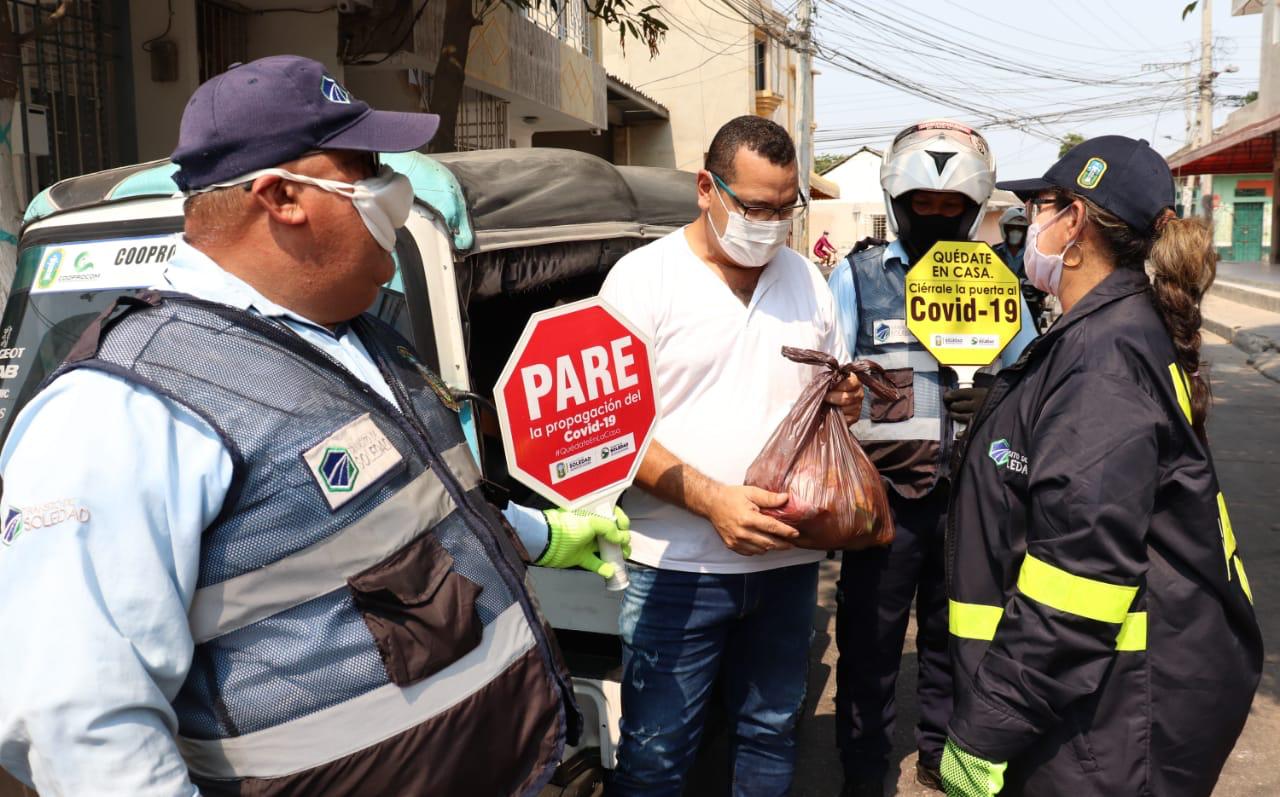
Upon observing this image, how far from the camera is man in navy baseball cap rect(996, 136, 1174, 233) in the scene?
2152 millimetres

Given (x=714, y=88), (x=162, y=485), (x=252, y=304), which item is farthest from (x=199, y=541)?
(x=714, y=88)

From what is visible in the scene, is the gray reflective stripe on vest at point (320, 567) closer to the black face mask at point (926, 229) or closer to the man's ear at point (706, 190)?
the man's ear at point (706, 190)

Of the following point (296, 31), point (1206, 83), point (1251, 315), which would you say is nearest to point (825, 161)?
point (1206, 83)

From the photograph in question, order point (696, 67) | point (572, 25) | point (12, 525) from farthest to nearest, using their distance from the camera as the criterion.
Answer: point (696, 67), point (572, 25), point (12, 525)

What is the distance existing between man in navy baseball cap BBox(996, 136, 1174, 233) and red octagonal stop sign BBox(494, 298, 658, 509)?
0.99 meters

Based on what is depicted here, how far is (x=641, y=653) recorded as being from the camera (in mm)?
2725

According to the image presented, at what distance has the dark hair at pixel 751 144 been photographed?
9.03 feet

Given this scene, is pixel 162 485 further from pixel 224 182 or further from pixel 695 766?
pixel 695 766

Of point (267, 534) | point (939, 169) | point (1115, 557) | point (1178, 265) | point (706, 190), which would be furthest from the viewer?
point (939, 169)

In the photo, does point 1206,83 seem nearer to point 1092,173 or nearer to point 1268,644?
point 1268,644

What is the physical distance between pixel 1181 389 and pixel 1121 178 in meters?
0.45

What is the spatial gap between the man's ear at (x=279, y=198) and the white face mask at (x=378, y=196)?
0.04 feet

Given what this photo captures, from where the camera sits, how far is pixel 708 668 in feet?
9.02

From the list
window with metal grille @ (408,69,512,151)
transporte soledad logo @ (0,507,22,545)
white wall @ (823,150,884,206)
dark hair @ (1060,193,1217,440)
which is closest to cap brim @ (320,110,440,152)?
transporte soledad logo @ (0,507,22,545)
